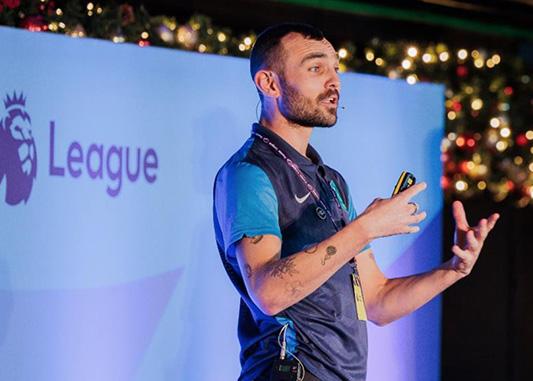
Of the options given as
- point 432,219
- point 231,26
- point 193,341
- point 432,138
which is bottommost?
point 193,341

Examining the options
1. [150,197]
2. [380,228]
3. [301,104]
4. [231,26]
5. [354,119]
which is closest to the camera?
[380,228]

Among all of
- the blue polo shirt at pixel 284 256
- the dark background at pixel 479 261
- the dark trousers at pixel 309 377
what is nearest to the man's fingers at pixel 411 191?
the blue polo shirt at pixel 284 256

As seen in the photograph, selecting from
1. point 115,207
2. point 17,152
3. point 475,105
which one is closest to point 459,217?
point 115,207

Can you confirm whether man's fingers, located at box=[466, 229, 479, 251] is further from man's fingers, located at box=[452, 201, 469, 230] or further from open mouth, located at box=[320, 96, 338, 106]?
open mouth, located at box=[320, 96, 338, 106]

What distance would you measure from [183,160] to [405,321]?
3.44 ft

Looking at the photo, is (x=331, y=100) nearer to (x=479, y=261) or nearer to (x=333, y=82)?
(x=333, y=82)

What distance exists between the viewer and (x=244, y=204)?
2.47m

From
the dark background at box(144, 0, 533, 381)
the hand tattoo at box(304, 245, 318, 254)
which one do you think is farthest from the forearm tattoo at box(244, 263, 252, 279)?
the dark background at box(144, 0, 533, 381)

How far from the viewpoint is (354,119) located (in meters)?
3.82

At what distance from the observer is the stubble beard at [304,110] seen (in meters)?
2.67

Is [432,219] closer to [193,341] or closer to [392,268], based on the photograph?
[392,268]

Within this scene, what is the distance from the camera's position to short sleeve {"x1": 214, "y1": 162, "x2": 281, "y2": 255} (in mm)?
2453

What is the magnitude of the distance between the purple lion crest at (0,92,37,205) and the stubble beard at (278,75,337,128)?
34.9 inches

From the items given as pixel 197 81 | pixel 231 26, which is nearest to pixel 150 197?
pixel 197 81
